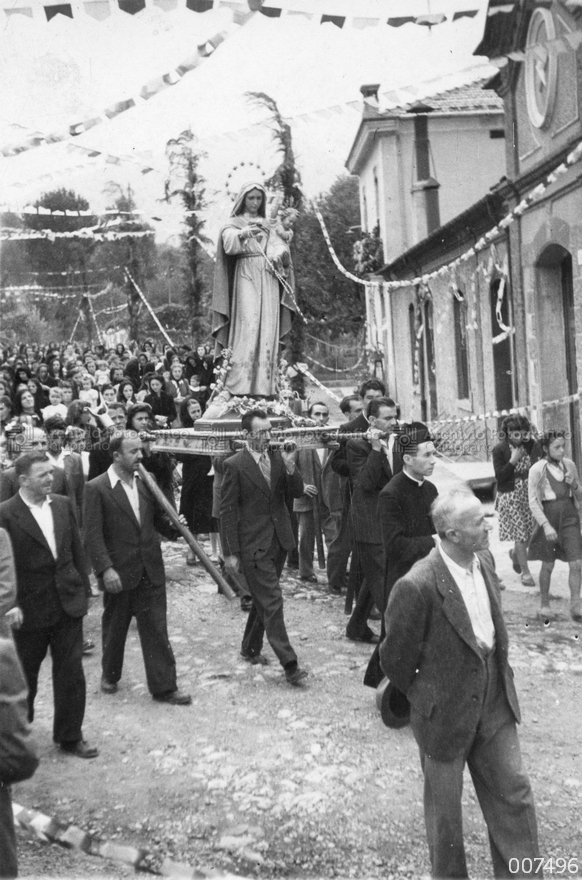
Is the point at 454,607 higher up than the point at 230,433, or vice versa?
the point at 230,433

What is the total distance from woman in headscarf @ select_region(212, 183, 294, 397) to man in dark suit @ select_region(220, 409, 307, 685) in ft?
8.73

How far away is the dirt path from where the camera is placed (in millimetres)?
4633

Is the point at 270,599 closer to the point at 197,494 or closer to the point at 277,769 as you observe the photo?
the point at 277,769

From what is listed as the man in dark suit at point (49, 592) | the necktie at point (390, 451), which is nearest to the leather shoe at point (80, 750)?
the man in dark suit at point (49, 592)

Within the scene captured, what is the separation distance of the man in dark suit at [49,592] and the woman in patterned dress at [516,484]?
4.71 m

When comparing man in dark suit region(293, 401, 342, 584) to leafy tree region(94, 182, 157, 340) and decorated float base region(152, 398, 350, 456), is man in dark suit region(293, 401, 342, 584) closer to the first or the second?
decorated float base region(152, 398, 350, 456)

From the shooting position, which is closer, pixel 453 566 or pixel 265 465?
pixel 453 566

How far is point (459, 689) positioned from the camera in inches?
157

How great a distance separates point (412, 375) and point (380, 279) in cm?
325

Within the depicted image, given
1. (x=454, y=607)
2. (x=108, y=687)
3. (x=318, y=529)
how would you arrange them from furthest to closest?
(x=318, y=529) < (x=108, y=687) < (x=454, y=607)

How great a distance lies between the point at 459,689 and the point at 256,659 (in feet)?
12.2

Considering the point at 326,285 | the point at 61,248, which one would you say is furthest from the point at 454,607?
the point at 61,248

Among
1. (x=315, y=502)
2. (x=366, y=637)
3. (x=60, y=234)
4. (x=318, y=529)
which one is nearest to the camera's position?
(x=366, y=637)

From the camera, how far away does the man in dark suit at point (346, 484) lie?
8.83 m
